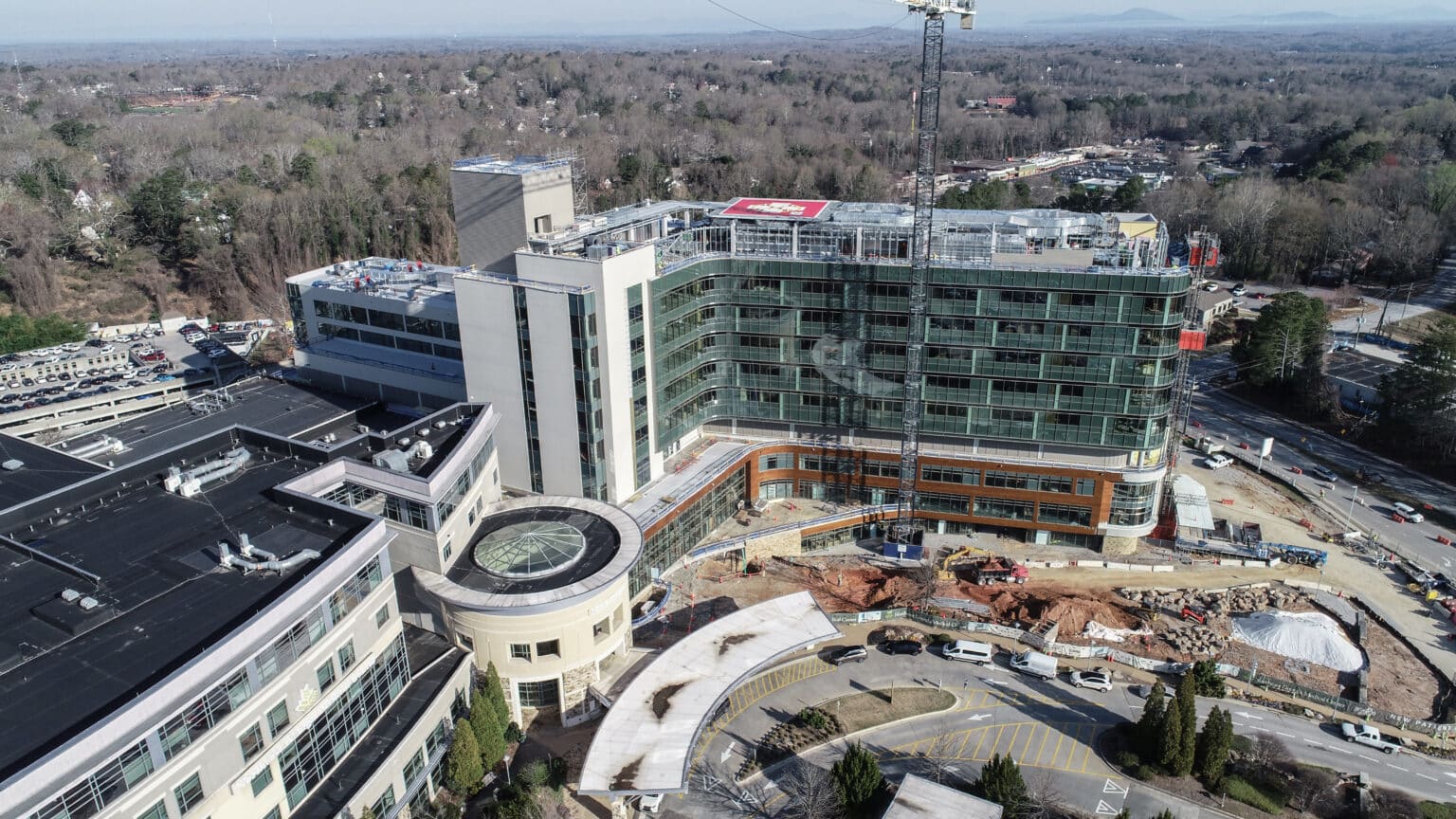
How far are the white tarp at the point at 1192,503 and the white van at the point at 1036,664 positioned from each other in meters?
19.5

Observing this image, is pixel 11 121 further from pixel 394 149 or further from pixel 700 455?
pixel 700 455

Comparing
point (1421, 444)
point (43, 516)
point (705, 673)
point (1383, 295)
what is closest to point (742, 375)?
point (705, 673)

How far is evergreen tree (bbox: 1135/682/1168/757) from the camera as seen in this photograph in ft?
141

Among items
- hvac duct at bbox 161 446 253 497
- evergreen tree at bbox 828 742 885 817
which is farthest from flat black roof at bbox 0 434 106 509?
evergreen tree at bbox 828 742 885 817

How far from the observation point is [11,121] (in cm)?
17750

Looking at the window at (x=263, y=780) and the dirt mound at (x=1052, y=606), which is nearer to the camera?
the window at (x=263, y=780)

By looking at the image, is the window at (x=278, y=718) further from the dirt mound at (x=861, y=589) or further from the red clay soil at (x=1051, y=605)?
the red clay soil at (x=1051, y=605)

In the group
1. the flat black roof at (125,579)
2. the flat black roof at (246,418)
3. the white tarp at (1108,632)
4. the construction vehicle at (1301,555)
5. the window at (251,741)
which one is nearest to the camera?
the flat black roof at (125,579)

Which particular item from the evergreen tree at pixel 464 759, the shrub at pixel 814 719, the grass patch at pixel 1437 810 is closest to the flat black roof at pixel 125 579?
the evergreen tree at pixel 464 759

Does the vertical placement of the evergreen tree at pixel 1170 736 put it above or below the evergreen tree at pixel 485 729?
below

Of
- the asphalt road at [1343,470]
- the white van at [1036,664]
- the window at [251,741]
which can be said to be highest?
the window at [251,741]

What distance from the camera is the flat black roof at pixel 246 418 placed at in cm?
5944

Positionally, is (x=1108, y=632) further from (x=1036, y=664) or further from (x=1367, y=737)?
(x=1367, y=737)

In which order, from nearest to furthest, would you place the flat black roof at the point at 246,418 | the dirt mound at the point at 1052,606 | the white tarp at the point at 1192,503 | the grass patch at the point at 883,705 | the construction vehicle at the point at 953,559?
the grass patch at the point at 883,705 → the dirt mound at the point at 1052,606 → the flat black roof at the point at 246,418 → the construction vehicle at the point at 953,559 → the white tarp at the point at 1192,503
